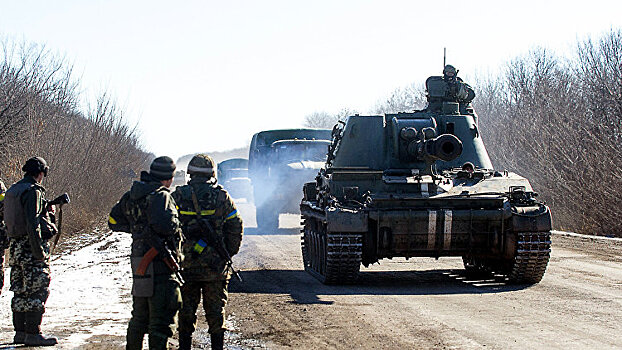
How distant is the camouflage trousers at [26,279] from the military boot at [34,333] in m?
0.05

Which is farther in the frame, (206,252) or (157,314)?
(206,252)

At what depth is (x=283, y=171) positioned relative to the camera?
21.1 metres

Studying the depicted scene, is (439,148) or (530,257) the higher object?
(439,148)

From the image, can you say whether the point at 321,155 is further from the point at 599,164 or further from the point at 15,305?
the point at 15,305

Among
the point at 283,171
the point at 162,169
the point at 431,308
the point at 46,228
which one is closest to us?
the point at 162,169

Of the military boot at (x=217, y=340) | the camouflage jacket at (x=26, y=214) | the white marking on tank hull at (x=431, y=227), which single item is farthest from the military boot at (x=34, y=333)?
the white marking on tank hull at (x=431, y=227)

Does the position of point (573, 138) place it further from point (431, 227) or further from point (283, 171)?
point (431, 227)

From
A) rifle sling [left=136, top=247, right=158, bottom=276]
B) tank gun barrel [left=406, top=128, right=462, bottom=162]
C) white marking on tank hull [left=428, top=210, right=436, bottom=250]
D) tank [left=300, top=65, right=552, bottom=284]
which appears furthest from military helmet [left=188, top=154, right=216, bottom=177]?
tank gun barrel [left=406, top=128, right=462, bottom=162]

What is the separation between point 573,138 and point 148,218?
20140 millimetres

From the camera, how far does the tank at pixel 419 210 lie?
10844 mm

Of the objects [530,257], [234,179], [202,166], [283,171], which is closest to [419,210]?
[530,257]

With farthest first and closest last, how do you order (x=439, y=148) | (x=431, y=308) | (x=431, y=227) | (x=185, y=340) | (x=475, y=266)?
(x=475, y=266)
(x=439, y=148)
(x=431, y=227)
(x=431, y=308)
(x=185, y=340)

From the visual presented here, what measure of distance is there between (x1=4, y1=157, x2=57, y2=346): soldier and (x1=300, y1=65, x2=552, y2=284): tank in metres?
4.10

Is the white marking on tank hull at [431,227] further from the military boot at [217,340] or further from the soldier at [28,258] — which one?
the soldier at [28,258]
